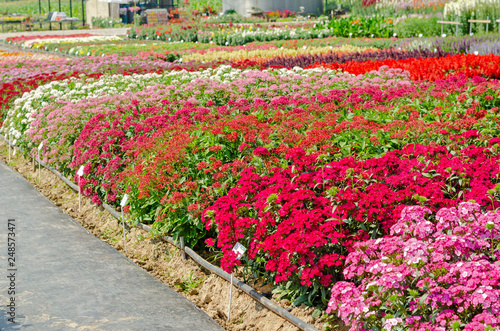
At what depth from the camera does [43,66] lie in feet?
55.7

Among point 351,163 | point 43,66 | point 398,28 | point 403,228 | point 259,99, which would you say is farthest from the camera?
point 398,28

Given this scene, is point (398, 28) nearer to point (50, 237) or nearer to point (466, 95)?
point (466, 95)

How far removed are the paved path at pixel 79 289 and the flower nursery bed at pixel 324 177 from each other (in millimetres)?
523

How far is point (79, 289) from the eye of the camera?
4.80 meters

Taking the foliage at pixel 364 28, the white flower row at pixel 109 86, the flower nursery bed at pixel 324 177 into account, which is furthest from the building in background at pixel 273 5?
the flower nursery bed at pixel 324 177

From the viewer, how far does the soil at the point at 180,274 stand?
4.23 metres

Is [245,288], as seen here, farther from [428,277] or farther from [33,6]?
[33,6]

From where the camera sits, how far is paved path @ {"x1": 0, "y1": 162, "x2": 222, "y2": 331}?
14.0ft

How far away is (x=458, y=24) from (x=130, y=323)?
58.3ft

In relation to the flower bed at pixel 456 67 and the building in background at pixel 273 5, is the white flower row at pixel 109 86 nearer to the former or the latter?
the flower bed at pixel 456 67

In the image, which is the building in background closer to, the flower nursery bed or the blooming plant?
the flower nursery bed

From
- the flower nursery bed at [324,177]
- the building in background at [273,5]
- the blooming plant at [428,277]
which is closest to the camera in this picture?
the blooming plant at [428,277]

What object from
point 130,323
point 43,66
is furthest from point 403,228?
point 43,66

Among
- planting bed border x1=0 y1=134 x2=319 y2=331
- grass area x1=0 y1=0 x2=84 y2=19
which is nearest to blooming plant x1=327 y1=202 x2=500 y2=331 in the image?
planting bed border x1=0 y1=134 x2=319 y2=331
